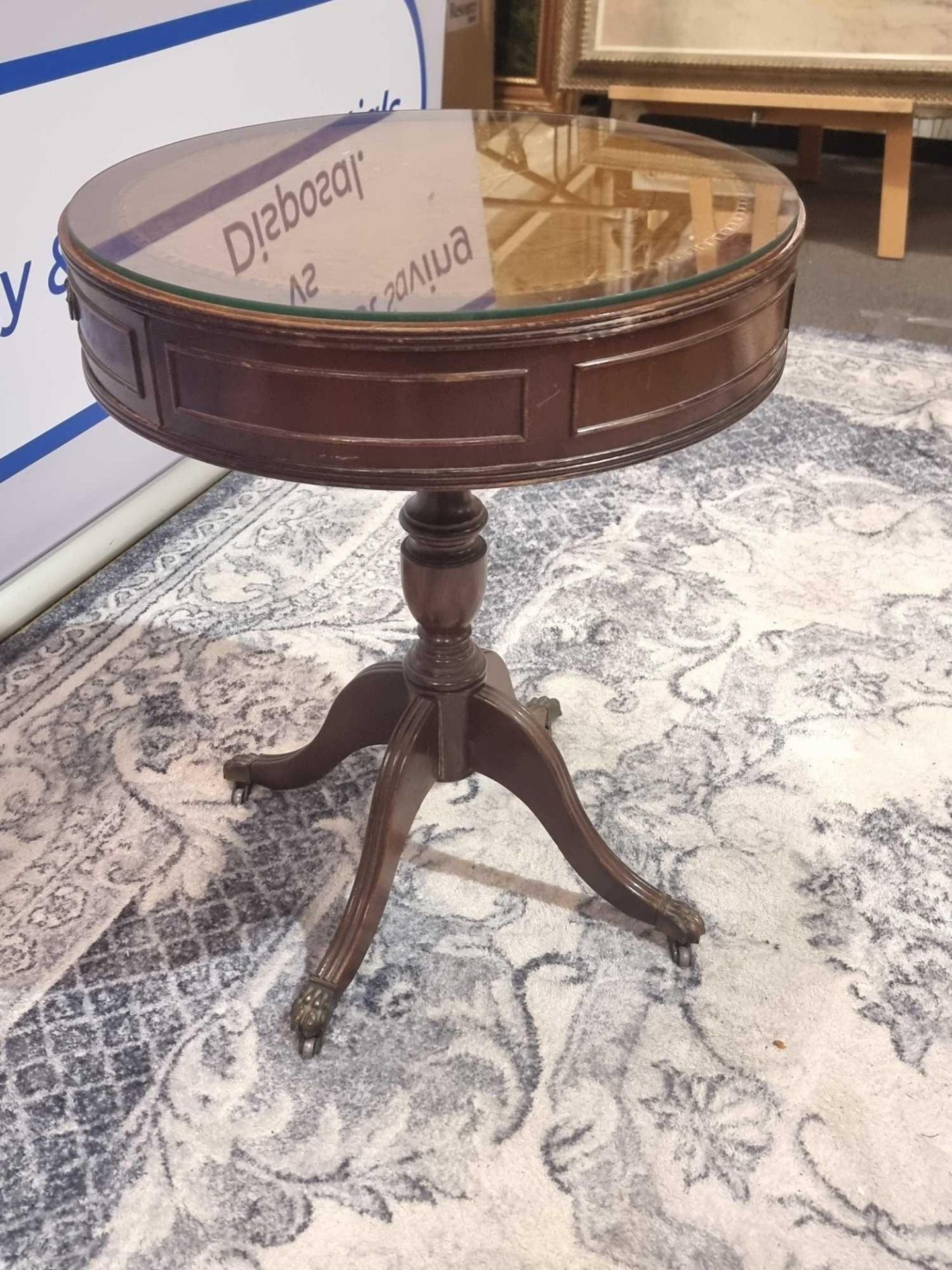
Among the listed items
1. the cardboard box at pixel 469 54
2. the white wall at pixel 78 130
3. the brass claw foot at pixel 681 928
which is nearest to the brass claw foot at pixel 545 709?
the brass claw foot at pixel 681 928

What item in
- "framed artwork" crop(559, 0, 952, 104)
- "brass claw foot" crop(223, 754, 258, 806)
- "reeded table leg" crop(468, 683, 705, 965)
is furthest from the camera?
"framed artwork" crop(559, 0, 952, 104)

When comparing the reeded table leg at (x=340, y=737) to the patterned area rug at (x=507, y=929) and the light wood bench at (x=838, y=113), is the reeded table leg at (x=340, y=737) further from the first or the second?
the light wood bench at (x=838, y=113)

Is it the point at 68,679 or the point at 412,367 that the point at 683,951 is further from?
the point at 68,679

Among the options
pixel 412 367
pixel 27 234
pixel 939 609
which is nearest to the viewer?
pixel 412 367

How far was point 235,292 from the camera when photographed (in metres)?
0.78

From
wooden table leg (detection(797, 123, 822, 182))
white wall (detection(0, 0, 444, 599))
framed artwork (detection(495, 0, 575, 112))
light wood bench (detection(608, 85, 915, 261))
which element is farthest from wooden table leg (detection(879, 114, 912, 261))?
white wall (detection(0, 0, 444, 599))

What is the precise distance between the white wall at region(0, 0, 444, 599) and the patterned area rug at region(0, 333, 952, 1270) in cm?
16

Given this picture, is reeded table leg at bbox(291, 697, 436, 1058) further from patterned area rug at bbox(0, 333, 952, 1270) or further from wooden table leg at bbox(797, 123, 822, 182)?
wooden table leg at bbox(797, 123, 822, 182)

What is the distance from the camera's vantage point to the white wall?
1.52 meters

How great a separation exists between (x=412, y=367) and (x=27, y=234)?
1079 millimetres

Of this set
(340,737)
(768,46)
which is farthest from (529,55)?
(340,737)

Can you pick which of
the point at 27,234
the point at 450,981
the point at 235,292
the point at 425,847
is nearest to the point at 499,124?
the point at 235,292

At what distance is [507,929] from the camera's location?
1.23 meters

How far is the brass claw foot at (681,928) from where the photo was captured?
1.18 meters
